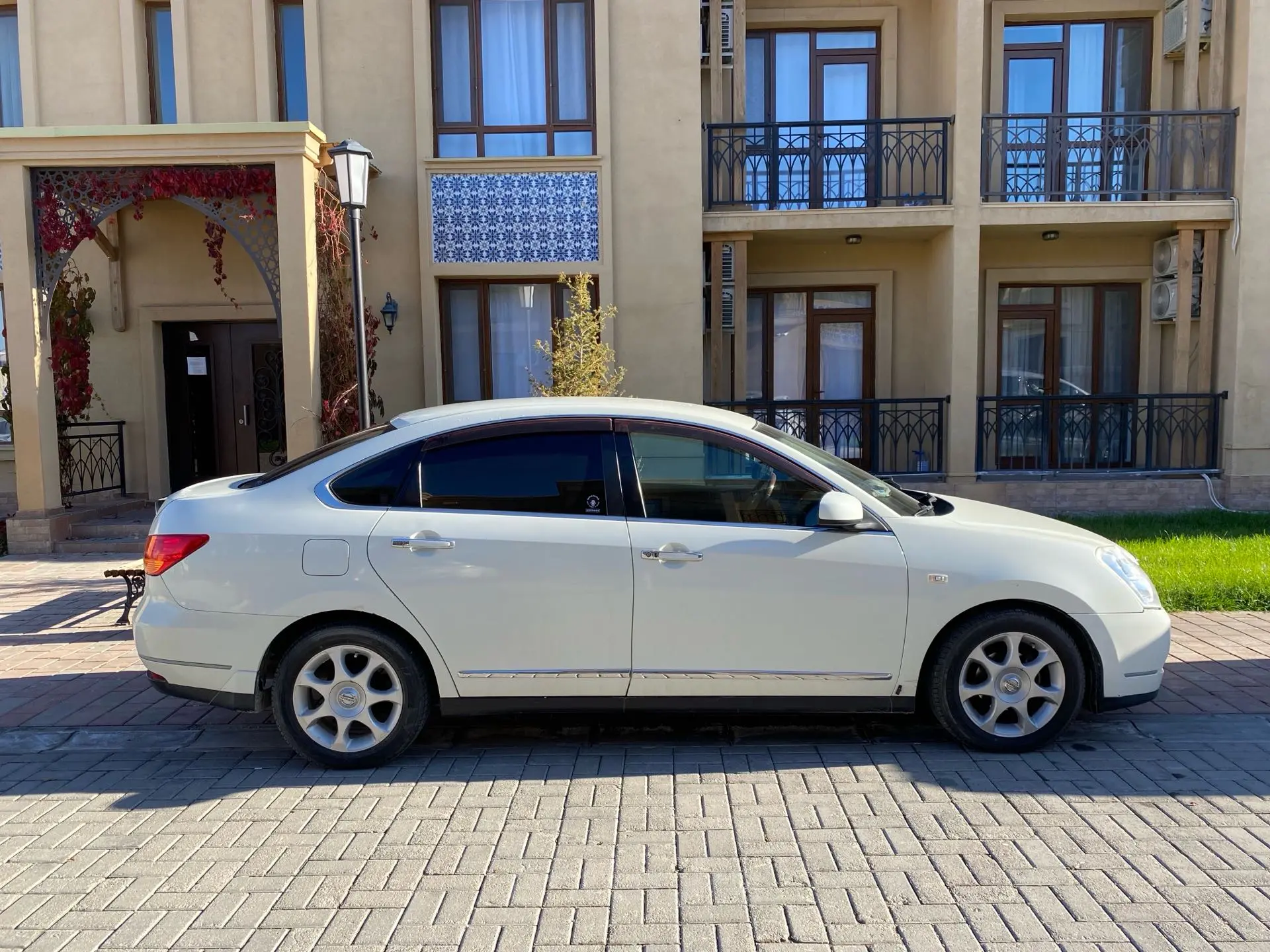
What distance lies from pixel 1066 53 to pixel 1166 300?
3729 millimetres

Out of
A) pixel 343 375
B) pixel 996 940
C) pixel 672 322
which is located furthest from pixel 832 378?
pixel 996 940

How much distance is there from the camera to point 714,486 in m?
4.64

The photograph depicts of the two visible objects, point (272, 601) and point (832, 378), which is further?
point (832, 378)

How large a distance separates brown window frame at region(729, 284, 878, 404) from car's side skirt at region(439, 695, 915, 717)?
30.9 ft

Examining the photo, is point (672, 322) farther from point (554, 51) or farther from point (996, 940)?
point (996, 940)

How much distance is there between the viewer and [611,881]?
11.3 feet

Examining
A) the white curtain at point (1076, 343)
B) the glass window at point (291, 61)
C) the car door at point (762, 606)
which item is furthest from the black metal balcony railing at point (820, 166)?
the car door at point (762, 606)

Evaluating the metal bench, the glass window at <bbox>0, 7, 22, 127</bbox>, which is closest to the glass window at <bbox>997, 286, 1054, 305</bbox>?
the metal bench

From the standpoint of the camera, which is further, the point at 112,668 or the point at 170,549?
the point at 112,668

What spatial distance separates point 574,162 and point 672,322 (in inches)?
89.9

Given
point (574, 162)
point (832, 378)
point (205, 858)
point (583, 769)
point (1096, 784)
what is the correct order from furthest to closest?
point (832, 378), point (574, 162), point (583, 769), point (1096, 784), point (205, 858)

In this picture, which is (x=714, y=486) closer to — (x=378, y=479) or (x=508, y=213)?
(x=378, y=479)

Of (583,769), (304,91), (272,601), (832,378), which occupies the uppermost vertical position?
(304,91)

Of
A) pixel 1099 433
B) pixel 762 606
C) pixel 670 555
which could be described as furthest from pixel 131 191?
pixel 1099 433
